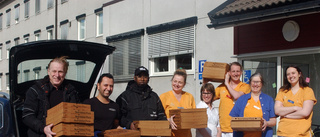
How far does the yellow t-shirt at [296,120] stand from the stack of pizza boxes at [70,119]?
266 centimetres

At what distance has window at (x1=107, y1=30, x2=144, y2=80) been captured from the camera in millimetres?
→ 15336

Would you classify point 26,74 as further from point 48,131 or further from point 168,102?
point 168,102

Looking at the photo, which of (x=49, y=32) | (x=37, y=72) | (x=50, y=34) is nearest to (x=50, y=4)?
(x=49, y=32)

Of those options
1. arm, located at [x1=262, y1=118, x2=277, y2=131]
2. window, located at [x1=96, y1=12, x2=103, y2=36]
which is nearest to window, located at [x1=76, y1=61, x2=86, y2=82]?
arm, located at [x1=262, y1=118, x2=277, y2=131]

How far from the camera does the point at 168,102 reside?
18.9 feet

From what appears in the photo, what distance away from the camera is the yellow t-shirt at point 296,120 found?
5.15m

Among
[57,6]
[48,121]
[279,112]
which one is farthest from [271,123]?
[57,6]

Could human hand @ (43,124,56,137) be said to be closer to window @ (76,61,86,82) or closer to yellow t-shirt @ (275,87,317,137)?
window @ (76,61,86,82)

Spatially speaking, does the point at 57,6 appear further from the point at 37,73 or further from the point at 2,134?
the point at 2,134

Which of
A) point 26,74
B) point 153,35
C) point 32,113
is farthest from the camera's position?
point 153,35

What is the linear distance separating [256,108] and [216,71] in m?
1.19

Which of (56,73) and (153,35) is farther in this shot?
(153,35)

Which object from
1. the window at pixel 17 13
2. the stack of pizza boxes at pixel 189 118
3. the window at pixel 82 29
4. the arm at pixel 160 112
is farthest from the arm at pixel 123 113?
the window at pixel 17 13

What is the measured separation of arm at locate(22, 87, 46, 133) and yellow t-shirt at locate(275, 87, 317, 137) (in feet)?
10.4
